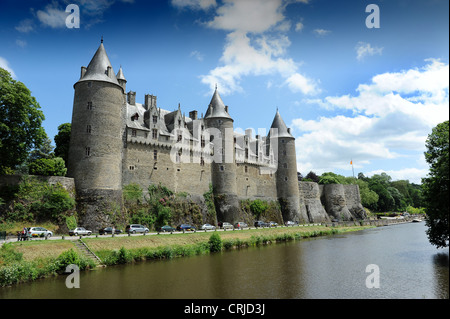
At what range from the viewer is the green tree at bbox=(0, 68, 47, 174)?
28016mm

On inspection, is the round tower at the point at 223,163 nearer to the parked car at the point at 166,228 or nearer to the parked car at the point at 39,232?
the parked car at the point at 166,228

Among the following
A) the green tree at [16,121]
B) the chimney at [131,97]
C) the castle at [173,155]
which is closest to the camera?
the green tree at [16,121]

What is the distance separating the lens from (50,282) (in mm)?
18609

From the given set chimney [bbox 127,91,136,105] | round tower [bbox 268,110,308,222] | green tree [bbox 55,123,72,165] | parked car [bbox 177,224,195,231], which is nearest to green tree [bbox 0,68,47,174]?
green tree [bbox 55,123,72,165]

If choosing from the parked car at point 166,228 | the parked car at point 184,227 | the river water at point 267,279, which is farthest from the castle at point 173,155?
the river water at point 267,279

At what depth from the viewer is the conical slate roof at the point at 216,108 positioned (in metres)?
50.6

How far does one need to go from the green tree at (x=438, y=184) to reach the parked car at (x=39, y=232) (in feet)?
96.0

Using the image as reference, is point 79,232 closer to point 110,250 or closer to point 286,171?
point 110,250

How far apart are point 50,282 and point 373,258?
75.9ft

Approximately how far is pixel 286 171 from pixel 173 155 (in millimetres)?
25690

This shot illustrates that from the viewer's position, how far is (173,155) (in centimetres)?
4334

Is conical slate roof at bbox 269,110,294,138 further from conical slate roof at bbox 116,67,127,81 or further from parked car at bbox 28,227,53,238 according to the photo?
parked car at bbox 28,227,53,238

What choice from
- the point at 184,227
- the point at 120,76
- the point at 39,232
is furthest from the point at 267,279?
the point at 120,76
